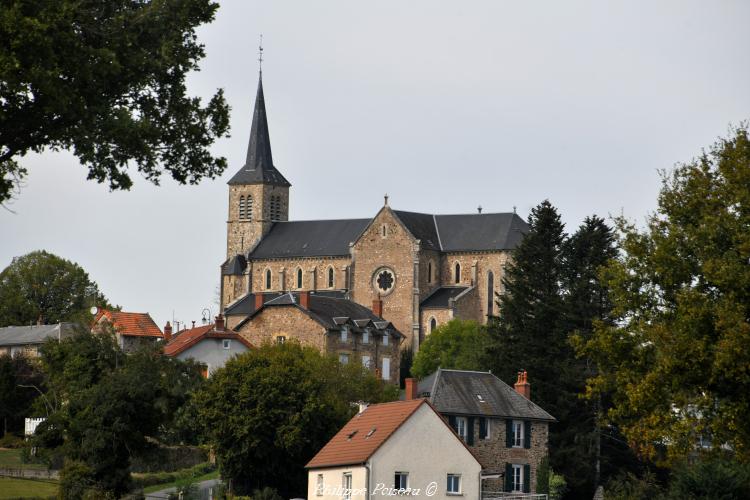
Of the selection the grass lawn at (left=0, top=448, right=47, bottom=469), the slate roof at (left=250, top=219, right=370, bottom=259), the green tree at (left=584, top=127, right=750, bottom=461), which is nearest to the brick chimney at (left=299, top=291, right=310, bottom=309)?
the grass lawn at (left=0, top=448, right=47, bottom=469)

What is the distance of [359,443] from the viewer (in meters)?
47.1

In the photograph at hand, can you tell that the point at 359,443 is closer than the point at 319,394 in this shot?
Yes

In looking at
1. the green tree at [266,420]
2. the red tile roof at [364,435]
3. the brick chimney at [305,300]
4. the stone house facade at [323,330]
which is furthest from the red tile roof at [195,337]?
the red tile roof at [364,435]

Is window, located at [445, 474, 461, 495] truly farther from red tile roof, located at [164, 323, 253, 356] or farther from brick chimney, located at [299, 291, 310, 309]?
brick chimney, located at [299, 291, 310, 309]

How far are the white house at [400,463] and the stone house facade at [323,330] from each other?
34524 mm

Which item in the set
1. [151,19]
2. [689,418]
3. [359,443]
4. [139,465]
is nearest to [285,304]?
[139,465]

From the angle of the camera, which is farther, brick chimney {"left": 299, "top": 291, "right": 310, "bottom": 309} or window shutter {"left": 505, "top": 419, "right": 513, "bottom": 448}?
brick chimney {"left": 299, "top": 291, "right": 310, "bottom": 309}

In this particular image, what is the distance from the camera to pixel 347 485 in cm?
4584

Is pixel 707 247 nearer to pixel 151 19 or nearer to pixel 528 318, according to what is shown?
pixel 151 19

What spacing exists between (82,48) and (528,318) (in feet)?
161

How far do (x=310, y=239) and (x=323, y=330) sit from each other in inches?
1555

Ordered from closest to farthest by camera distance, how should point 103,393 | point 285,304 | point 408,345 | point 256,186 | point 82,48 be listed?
point 82,48
point 103,393
point 285,304
point 408,345
point 256,186

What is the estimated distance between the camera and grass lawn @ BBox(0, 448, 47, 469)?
57.4 meters

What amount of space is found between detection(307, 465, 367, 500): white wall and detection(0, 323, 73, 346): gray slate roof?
44566 millimetres
